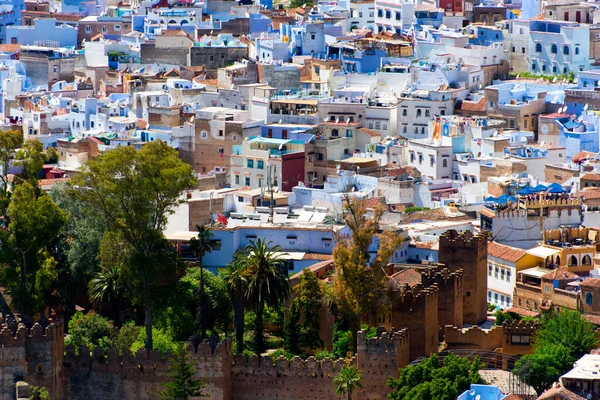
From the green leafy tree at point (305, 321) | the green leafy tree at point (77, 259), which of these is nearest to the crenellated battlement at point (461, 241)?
Result: the green leafy tree at point (305, 321)

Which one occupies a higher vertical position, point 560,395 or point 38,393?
point 560,395

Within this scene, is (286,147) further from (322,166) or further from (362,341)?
(362,341)

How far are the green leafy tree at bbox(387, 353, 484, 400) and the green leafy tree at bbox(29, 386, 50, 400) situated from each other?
7.32 meters

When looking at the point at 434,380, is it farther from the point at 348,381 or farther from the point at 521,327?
the point at 521,327

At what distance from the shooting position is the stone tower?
49.3m

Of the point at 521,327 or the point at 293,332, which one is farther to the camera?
the point at 293,332

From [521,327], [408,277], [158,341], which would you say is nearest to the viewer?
[521,327]

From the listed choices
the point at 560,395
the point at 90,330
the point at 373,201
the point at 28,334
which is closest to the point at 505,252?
the point at 373,201

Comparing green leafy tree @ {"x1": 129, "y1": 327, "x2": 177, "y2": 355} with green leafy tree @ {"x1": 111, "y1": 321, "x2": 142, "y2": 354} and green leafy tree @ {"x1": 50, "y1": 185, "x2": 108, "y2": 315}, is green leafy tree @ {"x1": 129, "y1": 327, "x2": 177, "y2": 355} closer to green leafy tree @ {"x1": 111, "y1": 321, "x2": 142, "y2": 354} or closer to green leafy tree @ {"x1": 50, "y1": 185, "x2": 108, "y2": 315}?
green leafy tree @ {"x1": 111, "y1": 321, "x2": 142, "y2": 354}

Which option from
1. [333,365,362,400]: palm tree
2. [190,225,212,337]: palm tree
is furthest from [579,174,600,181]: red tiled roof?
[333,365,362,400]: palm tree

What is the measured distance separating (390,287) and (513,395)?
4.45 m

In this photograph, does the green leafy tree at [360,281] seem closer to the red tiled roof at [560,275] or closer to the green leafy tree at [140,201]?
the green leafy tree at [140,201]

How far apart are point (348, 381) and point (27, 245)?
9348 millimetres

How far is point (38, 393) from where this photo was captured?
44.3 meters
